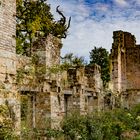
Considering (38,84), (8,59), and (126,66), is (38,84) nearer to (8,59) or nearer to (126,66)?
(8,59)

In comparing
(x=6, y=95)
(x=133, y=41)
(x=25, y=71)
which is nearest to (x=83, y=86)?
(x=25, y=71)

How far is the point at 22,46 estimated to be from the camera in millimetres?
26016

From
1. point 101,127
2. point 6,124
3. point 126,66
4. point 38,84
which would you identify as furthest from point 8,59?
point 126,66

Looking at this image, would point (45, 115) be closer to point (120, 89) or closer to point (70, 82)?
point (70, 82)

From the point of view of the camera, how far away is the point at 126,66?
31031 millimetres

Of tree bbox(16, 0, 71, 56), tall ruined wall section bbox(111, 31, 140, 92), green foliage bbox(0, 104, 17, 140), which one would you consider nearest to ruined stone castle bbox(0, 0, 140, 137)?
green foliage bbox(0, 104, 17, 140)

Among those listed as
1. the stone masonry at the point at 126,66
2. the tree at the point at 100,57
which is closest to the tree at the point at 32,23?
the stone masonry at the point at 126,66

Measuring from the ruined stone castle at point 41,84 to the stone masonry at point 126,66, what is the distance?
7.23 meters

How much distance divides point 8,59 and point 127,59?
69.5 ft

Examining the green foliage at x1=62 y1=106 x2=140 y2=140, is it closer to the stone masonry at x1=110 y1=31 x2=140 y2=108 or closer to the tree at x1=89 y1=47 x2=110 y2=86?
the stone masonry at x1=110 y1=31 x2=140 y2=108

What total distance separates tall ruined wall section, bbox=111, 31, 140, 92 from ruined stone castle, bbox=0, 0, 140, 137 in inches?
325

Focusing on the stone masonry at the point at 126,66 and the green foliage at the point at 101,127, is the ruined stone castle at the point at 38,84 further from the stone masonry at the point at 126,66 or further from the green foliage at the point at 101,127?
the stone masonry at the point at 126,66

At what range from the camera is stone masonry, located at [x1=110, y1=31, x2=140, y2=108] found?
96.5 feet

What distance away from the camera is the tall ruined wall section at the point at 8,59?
10.4 metres
